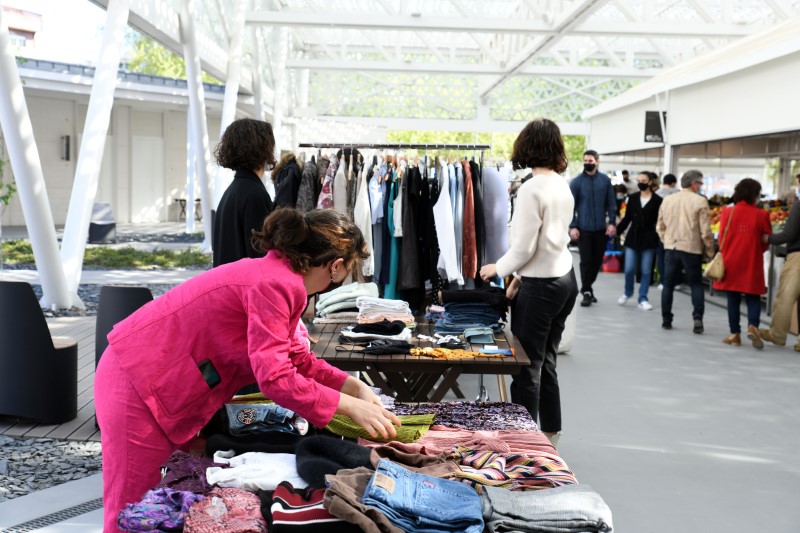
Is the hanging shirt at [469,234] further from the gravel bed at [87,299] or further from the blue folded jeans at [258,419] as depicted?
the gravel bed at [87,299]

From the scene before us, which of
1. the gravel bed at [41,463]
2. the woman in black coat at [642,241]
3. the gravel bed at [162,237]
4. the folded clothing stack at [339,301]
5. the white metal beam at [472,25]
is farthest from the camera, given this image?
the gravel bed at [162,237]

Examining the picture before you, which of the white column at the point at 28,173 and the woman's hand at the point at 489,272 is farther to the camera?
the white column at the point at 28,173

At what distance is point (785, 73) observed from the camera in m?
9.72

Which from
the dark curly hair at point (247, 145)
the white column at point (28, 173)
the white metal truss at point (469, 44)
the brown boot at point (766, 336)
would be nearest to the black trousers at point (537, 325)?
the dark curly hair at point (247, 145)

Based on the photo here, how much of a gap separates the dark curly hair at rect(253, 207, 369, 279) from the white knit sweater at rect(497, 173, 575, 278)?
2.00 metres

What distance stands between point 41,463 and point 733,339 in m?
6.34

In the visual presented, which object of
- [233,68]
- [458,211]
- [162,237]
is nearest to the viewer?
[458,211]

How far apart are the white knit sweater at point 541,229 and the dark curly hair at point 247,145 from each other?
1276 millimetres

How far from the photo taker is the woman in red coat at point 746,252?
8039mm

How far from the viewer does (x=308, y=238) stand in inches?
92.2

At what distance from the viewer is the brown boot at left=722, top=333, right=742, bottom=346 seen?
8195 mm

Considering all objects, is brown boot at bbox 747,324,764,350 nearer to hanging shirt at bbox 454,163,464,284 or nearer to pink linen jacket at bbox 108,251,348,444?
hanging shirt at bbox 454,163,464,284

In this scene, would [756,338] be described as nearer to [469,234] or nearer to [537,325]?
[469,234]

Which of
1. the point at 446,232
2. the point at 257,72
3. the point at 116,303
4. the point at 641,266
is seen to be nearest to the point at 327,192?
the point at 446,232
